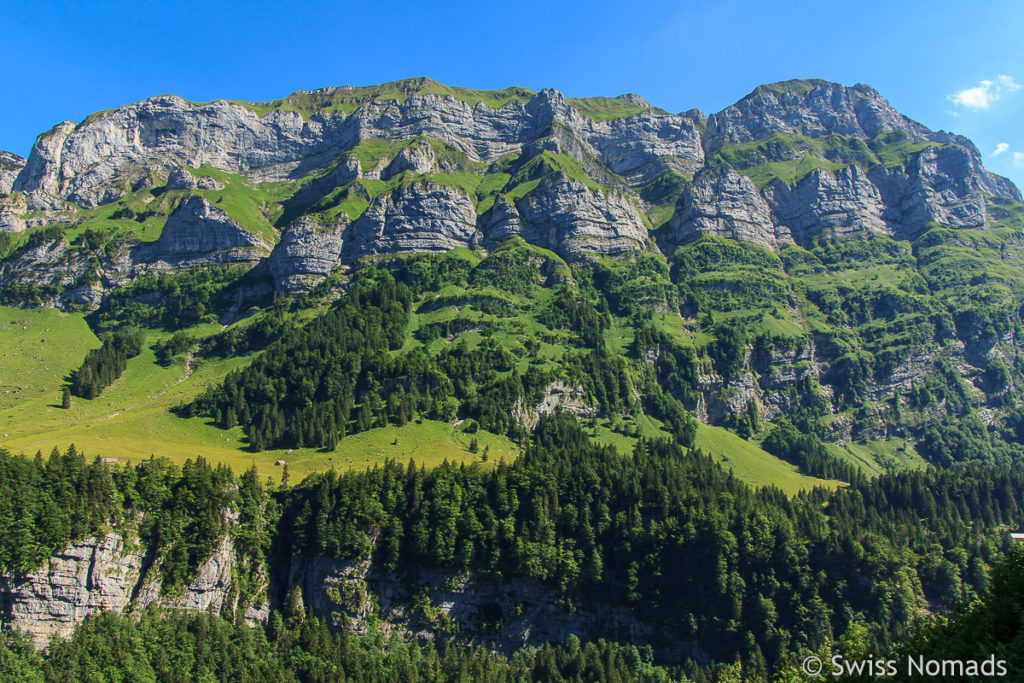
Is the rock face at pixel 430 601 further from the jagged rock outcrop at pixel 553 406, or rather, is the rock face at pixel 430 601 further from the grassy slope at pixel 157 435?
the jagged rock outcrop at pixel 553 406

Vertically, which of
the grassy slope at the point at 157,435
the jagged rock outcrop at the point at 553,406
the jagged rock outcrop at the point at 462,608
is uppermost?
the jagged rock outcrop at the point at 553,406

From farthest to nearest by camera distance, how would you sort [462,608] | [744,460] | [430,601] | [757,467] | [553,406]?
[553,406], [744,460], [757,467], [462,608], [430,601]

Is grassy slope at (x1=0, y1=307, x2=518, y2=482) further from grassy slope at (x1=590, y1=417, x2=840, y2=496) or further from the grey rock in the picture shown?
grassy slope at (x1=590, y1=417, x2=840, y2=496)

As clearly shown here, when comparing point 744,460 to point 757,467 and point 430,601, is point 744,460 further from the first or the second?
point 430,601

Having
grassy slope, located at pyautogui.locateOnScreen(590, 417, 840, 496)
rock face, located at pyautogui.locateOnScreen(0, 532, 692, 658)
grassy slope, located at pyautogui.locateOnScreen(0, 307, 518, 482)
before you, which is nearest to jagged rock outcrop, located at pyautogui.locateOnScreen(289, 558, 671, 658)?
rock face, located at pyautogui.locateOnScreen(0, 532, 692, 658)

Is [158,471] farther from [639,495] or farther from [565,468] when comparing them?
[639,495]

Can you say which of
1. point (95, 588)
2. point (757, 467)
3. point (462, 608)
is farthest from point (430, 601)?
point (757, 467)

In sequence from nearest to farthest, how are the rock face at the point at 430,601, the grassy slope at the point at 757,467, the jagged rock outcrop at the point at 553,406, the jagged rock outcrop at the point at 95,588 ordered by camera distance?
1. the jagged rock outcrop at the point at 95,588
2. the rock face at the point at 430,601
3. the grassy slope at the point at 757,467
4. the jagged rock outcrop at the point at 553,406

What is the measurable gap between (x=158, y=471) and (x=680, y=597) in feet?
346

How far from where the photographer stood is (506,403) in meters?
183

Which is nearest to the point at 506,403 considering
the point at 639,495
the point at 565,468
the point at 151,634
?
the point at 565,468

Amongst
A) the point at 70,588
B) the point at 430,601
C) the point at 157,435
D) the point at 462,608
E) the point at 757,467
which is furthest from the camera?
the point at 757,467

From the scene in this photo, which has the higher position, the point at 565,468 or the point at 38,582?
the point at 565,468

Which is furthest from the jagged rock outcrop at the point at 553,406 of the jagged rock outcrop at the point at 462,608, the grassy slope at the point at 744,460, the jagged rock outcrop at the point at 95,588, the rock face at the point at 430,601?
the jagged rock outcrop at the point at 95,588
